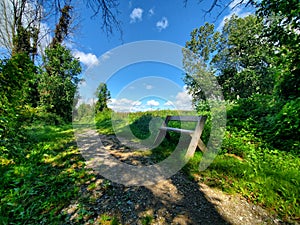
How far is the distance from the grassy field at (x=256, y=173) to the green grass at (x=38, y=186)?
1.78 metres

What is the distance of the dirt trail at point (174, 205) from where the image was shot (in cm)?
155

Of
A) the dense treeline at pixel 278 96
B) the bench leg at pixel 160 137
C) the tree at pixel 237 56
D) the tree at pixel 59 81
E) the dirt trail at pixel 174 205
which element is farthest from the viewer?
the tree at pixel 237 56

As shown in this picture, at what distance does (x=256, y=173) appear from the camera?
2.21 meters

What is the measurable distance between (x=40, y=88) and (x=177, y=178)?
505 inches

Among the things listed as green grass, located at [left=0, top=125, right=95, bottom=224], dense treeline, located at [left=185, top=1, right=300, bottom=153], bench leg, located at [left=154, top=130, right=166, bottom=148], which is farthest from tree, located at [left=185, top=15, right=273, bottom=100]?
green grass, located at [left=0, top=125, right=95, bottom=224]

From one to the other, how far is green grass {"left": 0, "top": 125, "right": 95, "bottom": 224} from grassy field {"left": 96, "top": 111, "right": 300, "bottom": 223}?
178cm

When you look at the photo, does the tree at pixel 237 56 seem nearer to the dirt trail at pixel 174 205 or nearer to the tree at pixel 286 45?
the tree at pixel 286 45

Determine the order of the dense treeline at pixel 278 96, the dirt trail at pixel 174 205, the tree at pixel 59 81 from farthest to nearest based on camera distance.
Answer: the tree at pixel 59 81 < the dense treeline at pixel 278 96 < the dirt trail at pixel 174 205

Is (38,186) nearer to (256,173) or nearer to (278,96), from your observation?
(256,173)

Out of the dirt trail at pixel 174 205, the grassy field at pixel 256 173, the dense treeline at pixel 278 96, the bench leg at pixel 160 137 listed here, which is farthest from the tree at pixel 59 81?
the dirt trail at pixel 174 205

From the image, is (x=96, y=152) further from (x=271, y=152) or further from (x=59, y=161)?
(x=271, y=152)

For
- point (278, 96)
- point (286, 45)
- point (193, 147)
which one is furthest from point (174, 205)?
point (286, 45)

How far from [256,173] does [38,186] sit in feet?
11.5

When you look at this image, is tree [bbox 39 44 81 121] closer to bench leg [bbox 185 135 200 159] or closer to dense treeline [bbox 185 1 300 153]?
dense treeline [bbox 185 1 300 153]
